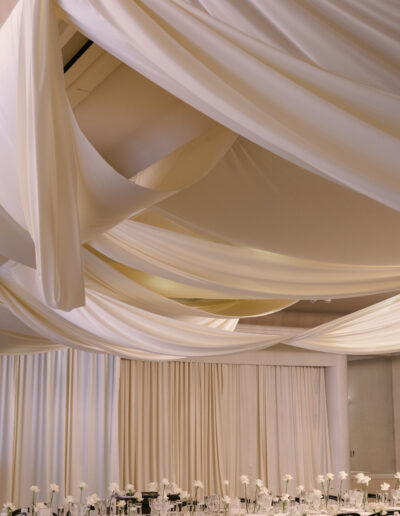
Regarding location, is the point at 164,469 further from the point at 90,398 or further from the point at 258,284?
the point at 258,284

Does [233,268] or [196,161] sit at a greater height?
[196,161]

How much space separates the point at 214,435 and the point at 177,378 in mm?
1017

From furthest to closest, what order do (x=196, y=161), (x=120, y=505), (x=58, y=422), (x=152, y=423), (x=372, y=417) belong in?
(x=372, y=417), (x=152, y=423), (x=58, y=422), (x=120, y=505), (x=196, y=161)

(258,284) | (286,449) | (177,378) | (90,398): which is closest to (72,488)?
(90,398)

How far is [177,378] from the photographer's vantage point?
11320 mm

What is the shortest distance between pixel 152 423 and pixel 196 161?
27.1 feet

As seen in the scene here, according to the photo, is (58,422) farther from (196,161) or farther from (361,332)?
(196,161)

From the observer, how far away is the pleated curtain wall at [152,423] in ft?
33.6

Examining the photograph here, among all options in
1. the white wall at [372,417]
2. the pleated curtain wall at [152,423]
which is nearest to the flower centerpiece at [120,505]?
the pleated curtain wall at [152,423]

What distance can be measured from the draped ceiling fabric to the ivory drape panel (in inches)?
178

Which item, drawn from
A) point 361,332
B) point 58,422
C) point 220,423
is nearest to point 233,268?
point 361,332

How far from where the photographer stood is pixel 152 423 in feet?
36.2

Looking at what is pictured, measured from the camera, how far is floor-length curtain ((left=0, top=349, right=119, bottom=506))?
1010 centimetres

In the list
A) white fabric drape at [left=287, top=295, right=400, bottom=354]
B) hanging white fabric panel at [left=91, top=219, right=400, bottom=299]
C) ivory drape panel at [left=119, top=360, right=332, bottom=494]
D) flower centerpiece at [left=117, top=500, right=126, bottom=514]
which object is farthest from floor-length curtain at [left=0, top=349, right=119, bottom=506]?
hanging white fabric panel at [left=91, top=219, right=400, bottom=299]
